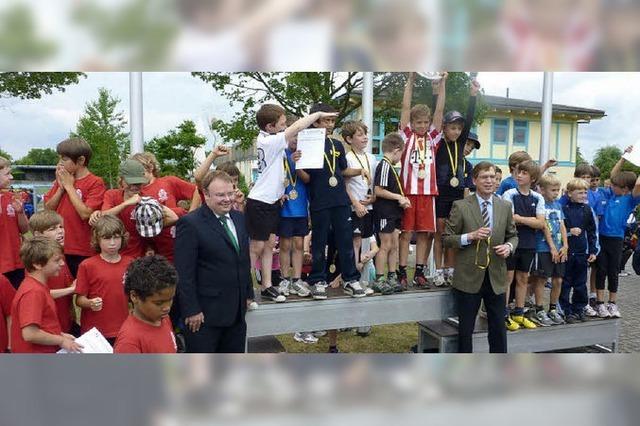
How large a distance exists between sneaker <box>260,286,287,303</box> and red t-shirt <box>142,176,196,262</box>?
84 cm

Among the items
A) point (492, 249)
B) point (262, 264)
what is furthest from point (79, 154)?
point (492, 249)

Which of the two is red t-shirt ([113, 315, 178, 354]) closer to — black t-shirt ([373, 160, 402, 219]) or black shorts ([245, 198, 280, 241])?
black shorts ([245, 198, 280, 241])

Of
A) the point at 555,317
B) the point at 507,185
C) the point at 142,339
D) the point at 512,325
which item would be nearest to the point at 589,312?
the point at 555,317

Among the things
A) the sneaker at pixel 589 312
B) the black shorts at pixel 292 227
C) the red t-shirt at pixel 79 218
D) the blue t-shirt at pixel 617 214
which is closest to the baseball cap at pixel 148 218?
the red t-shirt at pixel 79 218

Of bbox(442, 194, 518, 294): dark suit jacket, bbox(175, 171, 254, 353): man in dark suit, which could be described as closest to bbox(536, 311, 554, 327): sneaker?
bbox(442, 194, 518, 294): dark suit jacket

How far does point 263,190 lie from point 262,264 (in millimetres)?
696

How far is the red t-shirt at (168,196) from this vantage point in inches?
140

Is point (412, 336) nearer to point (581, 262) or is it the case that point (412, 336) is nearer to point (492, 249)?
point (581, 262)

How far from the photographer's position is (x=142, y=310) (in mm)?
2088

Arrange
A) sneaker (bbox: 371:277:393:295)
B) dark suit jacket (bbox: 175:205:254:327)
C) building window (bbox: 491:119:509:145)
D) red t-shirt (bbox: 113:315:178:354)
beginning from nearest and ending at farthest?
red t-shirt (bbox: 113:315:178:354)
dark suit jacket (bbox: 175:205:254:327)
sneaker (bbox: 371:277:393:295)
building window (bbox: 491:119:509:145)

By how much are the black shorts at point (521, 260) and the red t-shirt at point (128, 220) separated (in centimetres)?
324

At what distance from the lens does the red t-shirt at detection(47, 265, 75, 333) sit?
3.01m

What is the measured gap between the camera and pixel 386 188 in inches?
Answer: 170

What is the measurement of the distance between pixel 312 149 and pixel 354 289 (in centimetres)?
119
